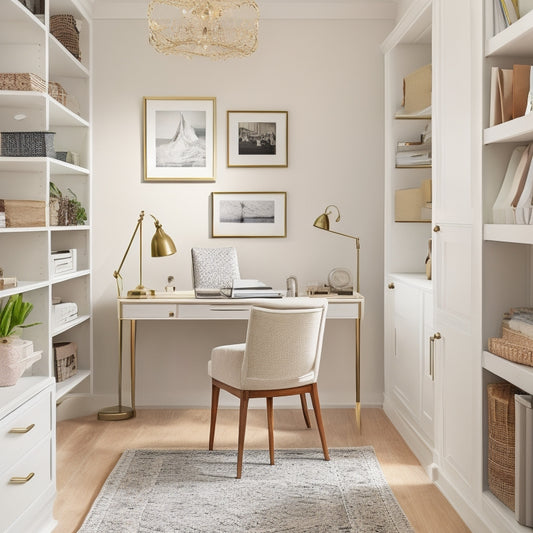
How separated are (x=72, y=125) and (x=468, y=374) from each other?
10.1 ft

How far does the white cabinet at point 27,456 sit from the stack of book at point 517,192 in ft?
6.24

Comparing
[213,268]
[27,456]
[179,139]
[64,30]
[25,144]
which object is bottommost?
[27,456]

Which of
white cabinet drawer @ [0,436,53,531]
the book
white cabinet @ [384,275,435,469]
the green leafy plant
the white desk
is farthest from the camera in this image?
the white desk

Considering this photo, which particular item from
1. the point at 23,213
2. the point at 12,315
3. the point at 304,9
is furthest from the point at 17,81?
the point at 304,9

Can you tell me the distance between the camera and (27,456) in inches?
103

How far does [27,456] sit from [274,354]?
1297 millimetres

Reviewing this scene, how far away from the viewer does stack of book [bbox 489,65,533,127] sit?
2.52m

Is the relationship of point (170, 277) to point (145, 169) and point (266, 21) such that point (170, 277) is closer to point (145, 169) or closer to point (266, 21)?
point (145, 169)

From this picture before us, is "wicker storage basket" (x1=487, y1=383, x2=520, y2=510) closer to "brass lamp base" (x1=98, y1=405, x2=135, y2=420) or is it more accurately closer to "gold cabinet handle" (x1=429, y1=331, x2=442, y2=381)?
"gold cabinet handle" (x1=429, y1=331, x2=442, y2=381)

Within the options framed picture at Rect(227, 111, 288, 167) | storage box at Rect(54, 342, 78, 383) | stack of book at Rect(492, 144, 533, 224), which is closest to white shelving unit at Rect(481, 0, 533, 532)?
stack of book at Rect(492, 144, 533, 224)

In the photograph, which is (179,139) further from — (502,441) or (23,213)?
(502,441)

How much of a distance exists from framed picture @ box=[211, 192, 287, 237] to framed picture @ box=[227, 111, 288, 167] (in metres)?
0.22

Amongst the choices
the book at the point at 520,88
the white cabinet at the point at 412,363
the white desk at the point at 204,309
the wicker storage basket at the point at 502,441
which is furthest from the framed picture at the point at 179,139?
the wicker storage basket at the point at 502,441

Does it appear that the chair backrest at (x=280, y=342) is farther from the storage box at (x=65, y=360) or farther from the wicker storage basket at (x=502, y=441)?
the storage box at (x=65, y=360)
